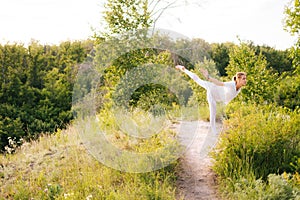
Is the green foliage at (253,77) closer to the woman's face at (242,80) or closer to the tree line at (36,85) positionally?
the tree line at (36,85)

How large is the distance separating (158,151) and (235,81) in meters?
1.55

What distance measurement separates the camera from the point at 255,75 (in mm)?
9352

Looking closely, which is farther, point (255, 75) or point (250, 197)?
point (255, 75)

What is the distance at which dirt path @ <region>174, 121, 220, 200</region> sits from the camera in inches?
190

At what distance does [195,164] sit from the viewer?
5.50 metres

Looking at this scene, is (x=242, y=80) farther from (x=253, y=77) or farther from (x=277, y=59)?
(x=277, y=59)

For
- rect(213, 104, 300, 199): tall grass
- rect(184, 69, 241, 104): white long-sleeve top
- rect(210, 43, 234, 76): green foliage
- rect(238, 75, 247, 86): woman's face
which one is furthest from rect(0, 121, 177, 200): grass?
rect(210, 43, 234, 76): green foliage

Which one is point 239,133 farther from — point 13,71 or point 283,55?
point 283,55

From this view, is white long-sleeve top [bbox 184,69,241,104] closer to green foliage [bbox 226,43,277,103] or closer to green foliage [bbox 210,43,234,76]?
green foliage [bbox 226,43,277,103]

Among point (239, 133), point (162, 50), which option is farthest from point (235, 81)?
point (162, 50)

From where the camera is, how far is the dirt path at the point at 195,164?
190 inches

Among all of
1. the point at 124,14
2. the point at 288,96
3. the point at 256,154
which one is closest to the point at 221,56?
the point at 288,96

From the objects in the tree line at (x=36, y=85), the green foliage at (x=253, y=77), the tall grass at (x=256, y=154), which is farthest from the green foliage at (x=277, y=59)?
the tall grass at (x=256, y=154)

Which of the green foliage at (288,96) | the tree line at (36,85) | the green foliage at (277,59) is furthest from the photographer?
the green foliage at (277,59)
